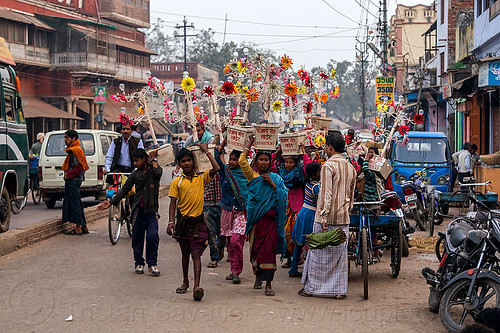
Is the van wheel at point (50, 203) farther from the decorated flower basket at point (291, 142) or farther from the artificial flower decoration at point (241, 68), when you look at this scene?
the decorated flower basket at point (291, 142)

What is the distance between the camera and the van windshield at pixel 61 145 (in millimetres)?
16625

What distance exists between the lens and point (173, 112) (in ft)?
34.6

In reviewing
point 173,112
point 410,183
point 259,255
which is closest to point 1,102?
point 173,112

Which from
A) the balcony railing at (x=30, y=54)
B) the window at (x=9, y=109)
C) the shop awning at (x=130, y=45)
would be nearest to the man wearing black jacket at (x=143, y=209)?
the window at (x=9, y=109)

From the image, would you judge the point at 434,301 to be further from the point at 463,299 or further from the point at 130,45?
the point at 130,45

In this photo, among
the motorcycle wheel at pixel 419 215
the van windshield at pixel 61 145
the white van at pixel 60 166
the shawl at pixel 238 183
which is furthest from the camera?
the van windshield at pixel 61 145

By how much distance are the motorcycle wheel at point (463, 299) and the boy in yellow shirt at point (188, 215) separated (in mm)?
2651

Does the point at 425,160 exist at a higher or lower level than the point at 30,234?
higher

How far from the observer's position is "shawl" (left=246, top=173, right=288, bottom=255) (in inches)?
305

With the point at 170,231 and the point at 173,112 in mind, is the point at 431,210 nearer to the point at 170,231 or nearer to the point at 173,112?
the point at 173,112

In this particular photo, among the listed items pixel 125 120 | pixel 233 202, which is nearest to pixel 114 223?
pixel 125 120

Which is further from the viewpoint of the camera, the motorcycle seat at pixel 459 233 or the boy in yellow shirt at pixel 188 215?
the boy in yellow shirt at pixel 188 215

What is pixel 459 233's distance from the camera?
6477 millimetres

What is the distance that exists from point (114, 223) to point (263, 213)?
4278 mm
